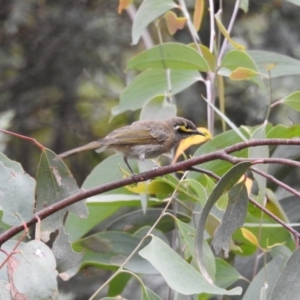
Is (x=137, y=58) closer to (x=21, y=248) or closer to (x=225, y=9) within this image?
→ (x=21, y=248)

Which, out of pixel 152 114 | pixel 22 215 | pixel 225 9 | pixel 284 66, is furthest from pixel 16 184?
pixel 225 9

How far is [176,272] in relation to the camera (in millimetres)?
1574

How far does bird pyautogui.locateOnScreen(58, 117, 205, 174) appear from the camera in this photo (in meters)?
2.52

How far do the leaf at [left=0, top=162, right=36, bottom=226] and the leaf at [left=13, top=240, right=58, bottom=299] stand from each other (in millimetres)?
88

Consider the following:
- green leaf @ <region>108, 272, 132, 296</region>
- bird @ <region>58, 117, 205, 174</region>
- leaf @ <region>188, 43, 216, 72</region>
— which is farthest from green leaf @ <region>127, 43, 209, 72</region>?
green leaf @ <region>108, 272, 132, 296</region>

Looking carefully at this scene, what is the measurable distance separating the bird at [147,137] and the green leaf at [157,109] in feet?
0.27

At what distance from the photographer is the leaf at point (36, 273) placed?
1.41 metres

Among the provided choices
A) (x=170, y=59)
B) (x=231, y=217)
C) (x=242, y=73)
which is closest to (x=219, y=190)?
(x=231, y=217)

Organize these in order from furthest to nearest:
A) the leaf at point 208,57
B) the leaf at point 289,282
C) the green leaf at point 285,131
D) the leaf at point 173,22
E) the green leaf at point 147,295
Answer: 1. the leaf at point 173,22
2. the leaf at point 208,57
3. the green leaf at point 285,131
4. the green leaf at point 147,295
5. the leaf at point 289,282

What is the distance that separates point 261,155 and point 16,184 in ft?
2.78

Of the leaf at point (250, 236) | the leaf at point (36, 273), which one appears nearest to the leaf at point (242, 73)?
the leaf at point (250, 236)

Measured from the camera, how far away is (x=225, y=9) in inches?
183

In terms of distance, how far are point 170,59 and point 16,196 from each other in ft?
3.75

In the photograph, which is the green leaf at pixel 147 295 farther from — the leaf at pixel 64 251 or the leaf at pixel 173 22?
the leaf at pixel 173 22
